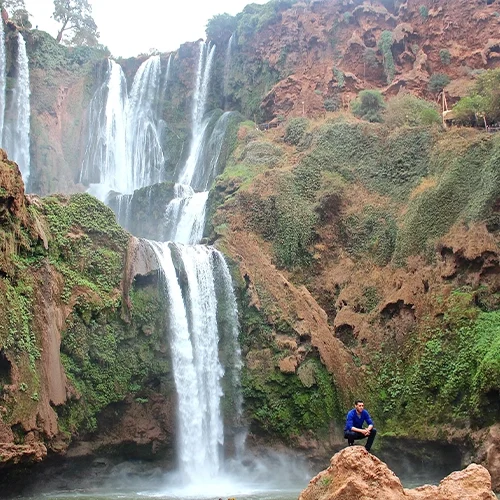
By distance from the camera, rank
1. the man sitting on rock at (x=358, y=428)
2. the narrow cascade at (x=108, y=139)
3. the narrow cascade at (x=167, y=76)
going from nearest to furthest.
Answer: the man sitting on rock at (x=358, y=428) → the narrow cascade at (x=108, y=139) → the narrow cascade at (x=167, y=76)

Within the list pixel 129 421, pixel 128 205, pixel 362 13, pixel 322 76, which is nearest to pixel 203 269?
pixel 129 421

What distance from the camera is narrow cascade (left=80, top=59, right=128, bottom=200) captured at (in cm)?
4225

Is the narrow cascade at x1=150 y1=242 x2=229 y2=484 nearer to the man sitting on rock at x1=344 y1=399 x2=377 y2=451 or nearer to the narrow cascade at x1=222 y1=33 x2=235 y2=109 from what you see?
the man sitting on rock at x1=344 y1=399 x2=377 y2=451

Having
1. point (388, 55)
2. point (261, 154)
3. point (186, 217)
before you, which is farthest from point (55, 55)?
point (388, 55)

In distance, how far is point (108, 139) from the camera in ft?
144

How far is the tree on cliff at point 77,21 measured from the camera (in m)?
56.4

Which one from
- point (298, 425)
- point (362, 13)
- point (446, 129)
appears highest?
point (362, 13)

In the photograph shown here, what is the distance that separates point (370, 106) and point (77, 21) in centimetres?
3469

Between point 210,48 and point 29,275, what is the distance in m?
29.9

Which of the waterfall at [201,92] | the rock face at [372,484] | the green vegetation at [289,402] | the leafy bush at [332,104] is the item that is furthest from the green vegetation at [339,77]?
the rock face at [372,484]

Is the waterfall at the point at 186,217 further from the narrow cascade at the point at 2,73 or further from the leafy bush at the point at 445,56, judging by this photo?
the leafy bush at the point at 445,56

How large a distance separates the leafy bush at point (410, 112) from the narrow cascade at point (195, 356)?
12496 millimetres

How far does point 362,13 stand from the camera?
39.3 meters

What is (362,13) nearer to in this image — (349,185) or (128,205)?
(349,185)
